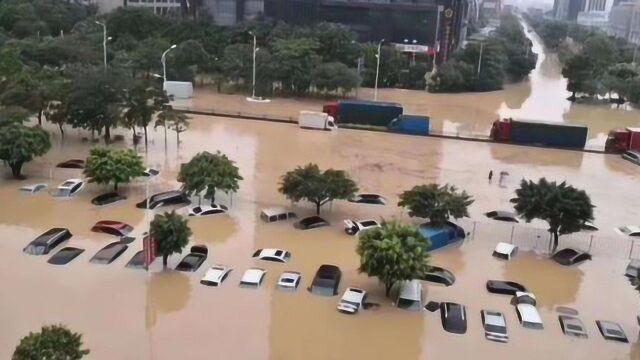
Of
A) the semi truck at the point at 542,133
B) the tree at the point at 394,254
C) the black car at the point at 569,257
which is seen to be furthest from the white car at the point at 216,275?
the semi truck at the point at 542,133

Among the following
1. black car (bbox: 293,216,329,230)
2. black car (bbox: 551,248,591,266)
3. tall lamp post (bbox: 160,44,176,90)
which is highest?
tall lamp post (bbox: 160,44,176,90)

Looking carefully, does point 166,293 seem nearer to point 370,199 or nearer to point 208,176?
point 208,176

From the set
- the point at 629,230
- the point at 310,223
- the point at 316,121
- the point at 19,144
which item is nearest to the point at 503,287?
the point at 310,223

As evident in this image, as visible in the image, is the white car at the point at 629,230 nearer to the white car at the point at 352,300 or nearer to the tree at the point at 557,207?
the tree at the point at 557,207

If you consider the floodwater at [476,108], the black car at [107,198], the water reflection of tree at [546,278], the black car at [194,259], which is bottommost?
the water reflection of tree at [546,278]

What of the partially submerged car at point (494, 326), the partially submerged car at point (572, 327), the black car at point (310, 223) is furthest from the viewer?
the black car at point (310, 223)

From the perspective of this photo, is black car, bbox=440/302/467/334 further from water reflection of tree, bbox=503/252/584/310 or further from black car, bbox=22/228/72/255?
black car, bbox=22/228/72/255

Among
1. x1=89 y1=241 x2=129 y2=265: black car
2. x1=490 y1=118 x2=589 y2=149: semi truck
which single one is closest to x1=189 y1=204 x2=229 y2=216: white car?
x1=89 y1=241 x2=129 y2=265: black car
